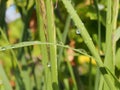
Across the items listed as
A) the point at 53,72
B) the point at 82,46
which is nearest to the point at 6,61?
the point at 82,46

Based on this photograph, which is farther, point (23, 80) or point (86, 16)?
point (86, 16)

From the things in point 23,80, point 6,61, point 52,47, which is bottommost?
point 6,61

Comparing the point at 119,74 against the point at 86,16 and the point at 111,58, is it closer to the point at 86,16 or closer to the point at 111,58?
the point at 86,16

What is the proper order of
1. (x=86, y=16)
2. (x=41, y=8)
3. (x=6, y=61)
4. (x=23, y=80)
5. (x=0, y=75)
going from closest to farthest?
(x=41, y=8) < (x=0, y=75) < (x=23, y=80) < (x=86, y=16) < (x=6, y=61)

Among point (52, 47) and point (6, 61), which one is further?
point (6, 61)

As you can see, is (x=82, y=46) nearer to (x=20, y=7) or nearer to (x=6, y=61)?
(x=20, y=7)

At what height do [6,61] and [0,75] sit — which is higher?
[0,75]

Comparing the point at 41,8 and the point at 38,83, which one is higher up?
the point at 41,8

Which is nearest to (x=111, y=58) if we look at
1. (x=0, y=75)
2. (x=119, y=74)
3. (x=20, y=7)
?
(x=0, y=75)

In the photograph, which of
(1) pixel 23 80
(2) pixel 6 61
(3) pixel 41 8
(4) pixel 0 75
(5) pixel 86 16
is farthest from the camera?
(2) pixel 6 61
